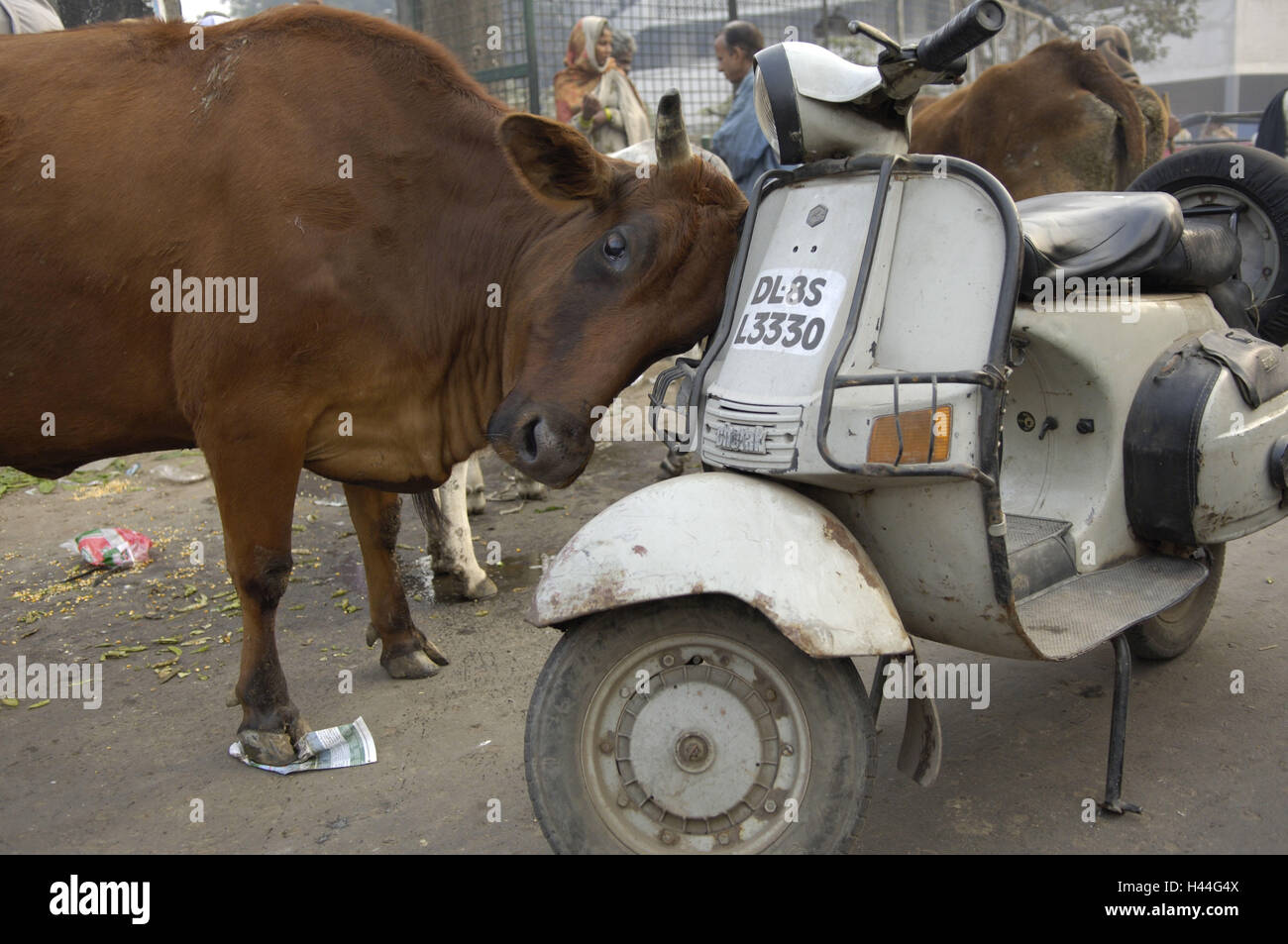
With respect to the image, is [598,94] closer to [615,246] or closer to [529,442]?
[615,246]

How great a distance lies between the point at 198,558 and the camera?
18.4ft

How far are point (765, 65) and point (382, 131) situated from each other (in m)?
1.38

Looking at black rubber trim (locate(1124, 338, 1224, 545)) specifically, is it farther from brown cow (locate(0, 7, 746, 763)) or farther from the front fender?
brown cow (locate(0, 7, 746, 763))

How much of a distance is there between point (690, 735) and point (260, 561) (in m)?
1.74

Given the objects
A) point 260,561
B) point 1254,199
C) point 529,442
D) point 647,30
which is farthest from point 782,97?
point 647,30

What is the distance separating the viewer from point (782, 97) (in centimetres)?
281

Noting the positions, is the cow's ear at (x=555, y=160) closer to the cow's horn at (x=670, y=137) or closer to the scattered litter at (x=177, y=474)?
the cow's horn at (x=670, y=137)

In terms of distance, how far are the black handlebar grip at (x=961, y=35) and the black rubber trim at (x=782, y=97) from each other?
0.34 m

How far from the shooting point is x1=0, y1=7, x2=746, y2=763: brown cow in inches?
130

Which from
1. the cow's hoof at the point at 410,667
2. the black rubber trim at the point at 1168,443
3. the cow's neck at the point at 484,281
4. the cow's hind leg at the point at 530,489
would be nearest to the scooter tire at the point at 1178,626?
the black rubber trim at the point at 1168,443

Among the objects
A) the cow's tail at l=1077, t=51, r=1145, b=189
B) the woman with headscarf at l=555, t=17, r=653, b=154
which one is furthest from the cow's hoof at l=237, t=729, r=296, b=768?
the cow's tail at l=1077, t=51, r=1145, b=189

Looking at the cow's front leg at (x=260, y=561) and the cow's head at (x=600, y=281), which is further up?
the cow's head at (x=600, y=281)

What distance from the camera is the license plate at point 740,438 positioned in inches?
102
